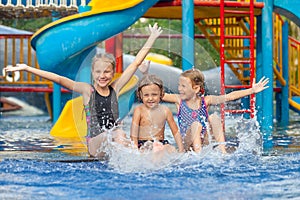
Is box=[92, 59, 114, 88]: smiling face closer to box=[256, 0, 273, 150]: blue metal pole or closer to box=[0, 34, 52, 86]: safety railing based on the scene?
box=[256, 0, 273, 150]: blue metal pole

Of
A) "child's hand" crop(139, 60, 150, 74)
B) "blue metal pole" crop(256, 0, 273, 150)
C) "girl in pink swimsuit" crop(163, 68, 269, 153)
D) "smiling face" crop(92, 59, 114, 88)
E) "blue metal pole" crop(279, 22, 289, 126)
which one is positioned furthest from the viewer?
"blue metal pole" crop(279, 22, 289, 126)

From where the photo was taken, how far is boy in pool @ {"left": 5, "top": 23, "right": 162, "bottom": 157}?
529 centimetres

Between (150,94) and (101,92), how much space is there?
467mm

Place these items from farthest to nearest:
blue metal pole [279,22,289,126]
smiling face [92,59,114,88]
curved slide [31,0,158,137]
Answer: blue metal pole [279,22,289,126] < curved slide [31,0,158,137] < smiling face [92,59,114,88]

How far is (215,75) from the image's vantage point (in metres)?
6.57

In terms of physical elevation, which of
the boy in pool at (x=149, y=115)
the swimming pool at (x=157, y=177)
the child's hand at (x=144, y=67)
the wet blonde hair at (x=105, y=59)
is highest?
the wet blonde hair at (x=105, y=59)

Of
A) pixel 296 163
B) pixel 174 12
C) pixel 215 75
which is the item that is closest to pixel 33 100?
pixel 174 12

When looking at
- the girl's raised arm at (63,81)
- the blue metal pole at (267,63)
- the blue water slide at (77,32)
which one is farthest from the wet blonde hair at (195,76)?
the blue metal pole at (267,63)

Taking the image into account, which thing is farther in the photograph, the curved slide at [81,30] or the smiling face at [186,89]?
the curved slide at [81,30]

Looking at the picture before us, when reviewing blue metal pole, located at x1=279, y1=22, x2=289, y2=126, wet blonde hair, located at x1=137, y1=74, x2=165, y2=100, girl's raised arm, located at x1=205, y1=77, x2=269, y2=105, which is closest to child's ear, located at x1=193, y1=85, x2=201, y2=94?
girl's raised arm, located at x1=205, y1=77, x2=269, y2=105

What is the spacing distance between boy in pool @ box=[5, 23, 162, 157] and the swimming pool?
0.25 m

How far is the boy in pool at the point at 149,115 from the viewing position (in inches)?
203

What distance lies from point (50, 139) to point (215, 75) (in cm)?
262

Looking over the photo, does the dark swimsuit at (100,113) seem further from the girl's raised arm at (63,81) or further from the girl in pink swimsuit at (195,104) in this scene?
the girl in pink swimsuit at (195,104)
